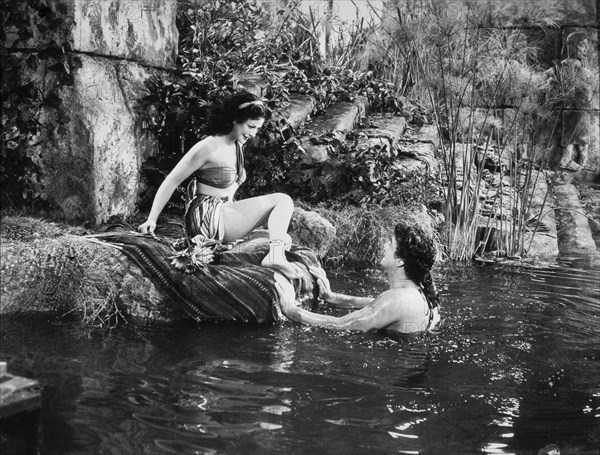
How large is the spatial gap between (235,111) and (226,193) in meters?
0.68

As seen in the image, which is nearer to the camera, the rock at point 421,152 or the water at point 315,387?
the water at point 315,387

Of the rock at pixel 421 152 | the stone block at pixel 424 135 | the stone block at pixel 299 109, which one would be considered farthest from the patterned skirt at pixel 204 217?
the stone block at pixel 424 135

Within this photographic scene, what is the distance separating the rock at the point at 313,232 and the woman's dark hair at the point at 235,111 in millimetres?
1969

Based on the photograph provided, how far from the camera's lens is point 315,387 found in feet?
13.3

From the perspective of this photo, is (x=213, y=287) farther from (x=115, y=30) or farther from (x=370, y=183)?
(x=370, y=183)

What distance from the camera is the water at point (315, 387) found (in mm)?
3344

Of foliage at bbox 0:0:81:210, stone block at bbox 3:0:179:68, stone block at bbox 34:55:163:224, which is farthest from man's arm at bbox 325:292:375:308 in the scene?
stone block at bbox 3:0:179:68

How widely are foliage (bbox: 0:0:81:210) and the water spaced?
2147 mm

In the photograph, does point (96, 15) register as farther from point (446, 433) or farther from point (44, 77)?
point (446, 433)

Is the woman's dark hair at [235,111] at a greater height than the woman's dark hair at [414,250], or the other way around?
the woman's dark hair at [235,111]

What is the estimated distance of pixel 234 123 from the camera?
5668 millimetres

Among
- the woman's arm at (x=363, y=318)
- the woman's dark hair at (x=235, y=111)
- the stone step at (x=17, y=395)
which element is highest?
the woman's dark hair at (x=235, y=111)

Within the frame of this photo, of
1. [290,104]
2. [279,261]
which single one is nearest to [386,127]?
Result: [290,104]

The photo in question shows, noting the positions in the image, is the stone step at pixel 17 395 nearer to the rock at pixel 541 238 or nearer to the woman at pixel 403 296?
the woman at pixel 403 296
